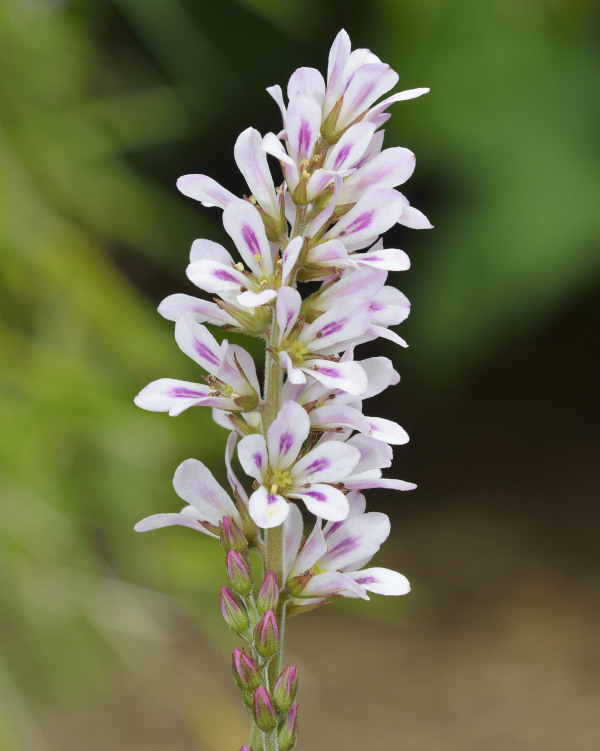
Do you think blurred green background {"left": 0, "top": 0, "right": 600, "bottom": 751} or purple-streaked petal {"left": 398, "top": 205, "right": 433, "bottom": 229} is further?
blurred green background {"left": 0, "top": 0, "right": 600, "bottom": 751}

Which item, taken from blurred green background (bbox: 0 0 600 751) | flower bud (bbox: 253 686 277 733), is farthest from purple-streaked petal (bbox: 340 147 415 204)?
blurred green background (bbox: 0 0 600 751)

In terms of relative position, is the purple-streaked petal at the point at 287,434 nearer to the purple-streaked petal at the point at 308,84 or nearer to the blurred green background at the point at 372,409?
the purple-streaked petal at the point at 308,84

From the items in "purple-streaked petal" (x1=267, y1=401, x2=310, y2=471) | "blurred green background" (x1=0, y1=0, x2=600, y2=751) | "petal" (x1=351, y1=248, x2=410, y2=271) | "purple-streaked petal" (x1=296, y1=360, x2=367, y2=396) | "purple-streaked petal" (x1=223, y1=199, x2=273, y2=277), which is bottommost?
"purple-streaked petal" (x1=267, y1=401, x2=310, y2=471)

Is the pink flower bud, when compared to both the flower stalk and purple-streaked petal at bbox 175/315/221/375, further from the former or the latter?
purple-streaked petal at bbox 175/315/221/375

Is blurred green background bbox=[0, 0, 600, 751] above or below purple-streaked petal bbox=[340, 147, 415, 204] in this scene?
above

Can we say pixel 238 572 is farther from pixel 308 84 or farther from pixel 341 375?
pixel 308 84

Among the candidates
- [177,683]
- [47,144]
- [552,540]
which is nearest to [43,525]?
[47,144]

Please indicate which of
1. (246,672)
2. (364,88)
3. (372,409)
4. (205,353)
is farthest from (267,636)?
(372,409)

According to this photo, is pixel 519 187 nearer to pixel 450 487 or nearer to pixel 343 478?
pixel 450 487
